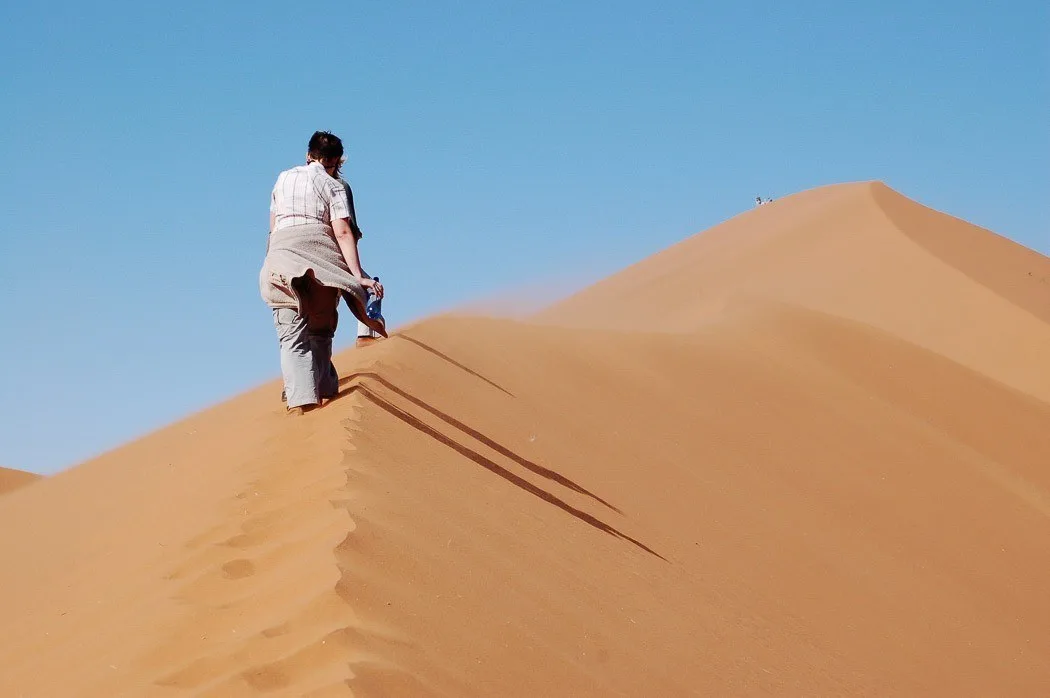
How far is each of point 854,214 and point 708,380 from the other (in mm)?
14830

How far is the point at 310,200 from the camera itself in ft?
22.9

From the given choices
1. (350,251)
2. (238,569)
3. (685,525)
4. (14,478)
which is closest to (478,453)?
(350,251)

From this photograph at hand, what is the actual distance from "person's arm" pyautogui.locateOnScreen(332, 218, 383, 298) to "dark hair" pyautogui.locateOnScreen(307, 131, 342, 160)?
0.40 meters

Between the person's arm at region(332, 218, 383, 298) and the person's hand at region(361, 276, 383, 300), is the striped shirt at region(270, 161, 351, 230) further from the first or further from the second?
the person's hand at region(361, 276, 383, 300)

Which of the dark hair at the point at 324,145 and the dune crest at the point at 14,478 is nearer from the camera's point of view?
the dark hair at the point at 324,145

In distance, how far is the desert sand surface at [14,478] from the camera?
2017 cm

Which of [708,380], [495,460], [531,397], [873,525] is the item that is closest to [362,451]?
[495,460]

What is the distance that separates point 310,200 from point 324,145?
338 mm

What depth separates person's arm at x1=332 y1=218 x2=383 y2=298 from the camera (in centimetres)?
682

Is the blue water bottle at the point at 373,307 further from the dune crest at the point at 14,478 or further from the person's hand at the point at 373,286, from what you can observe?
the dune crest at the point at 14,478

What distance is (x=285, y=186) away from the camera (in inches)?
278

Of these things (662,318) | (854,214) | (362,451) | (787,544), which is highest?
(854,214)

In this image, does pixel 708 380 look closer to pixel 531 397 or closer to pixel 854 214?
pixel 531 397

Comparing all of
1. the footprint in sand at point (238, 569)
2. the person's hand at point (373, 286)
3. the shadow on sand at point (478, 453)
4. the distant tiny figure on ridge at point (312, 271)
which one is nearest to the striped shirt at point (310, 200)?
the distant tiny figure on ridge at point (312, 271)
